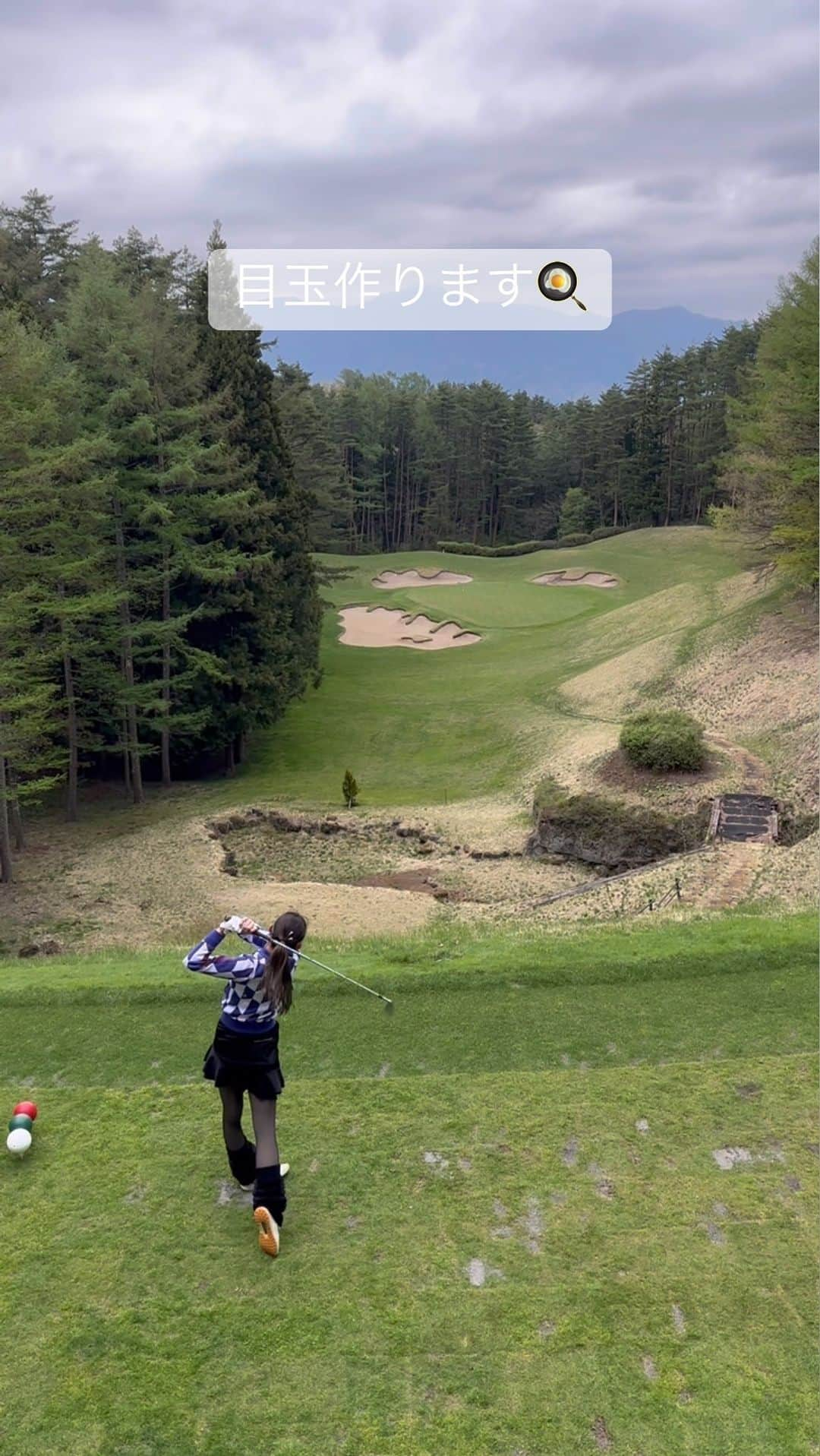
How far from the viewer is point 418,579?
6431cm

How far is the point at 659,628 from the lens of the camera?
123 ft

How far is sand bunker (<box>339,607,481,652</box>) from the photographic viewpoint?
47656 millimetres

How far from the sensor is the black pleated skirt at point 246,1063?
6.11 metres

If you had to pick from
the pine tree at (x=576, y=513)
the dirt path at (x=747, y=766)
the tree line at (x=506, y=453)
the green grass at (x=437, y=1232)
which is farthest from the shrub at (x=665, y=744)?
the pine tree at (x=576, y=513)

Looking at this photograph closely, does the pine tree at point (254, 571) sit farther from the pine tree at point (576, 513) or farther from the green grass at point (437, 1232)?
the pine tree at point (576, 513)

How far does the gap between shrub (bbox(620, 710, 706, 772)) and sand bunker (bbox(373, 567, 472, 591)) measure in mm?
39559

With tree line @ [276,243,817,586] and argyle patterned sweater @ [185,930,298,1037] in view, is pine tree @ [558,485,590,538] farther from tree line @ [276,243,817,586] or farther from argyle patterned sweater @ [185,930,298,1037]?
argyle patterned sweater @ [185,930,298,1037]

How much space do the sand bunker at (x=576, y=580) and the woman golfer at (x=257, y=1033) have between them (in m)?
53.2

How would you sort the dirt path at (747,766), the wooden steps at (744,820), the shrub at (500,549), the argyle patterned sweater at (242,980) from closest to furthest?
1. the argyle patterned sweater at (242,980)
2. the wooden steps at (744,820)
3. the dirt path at (747,766)
4. the shrub at (500,549)

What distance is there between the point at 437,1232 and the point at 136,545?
81.6ft

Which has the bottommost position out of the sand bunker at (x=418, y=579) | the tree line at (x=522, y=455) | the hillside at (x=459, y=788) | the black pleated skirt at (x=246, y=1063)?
the hillside at (x=459, y=788)

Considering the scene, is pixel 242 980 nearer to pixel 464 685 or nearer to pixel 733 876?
pixel 733 876

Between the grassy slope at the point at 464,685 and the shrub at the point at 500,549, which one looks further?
the shrub at the point at 500,549

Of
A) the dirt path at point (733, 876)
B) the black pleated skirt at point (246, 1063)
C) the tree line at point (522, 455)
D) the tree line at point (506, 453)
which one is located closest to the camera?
the black pleated skirt at point (246, 1063)
